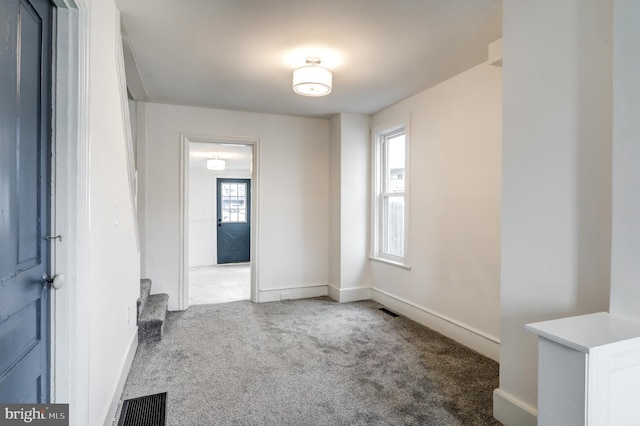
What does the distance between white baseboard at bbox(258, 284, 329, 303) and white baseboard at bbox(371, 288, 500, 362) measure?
0.84m

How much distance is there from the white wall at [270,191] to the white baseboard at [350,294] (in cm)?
32

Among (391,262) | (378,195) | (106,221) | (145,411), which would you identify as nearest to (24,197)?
(106,221)

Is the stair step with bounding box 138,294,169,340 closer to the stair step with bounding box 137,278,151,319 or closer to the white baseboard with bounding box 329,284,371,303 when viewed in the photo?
the stair step with bounding box 137,278,151,319

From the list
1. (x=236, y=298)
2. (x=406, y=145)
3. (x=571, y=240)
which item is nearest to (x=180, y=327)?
(x=236, y=298)

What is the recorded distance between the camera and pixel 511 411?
182cm

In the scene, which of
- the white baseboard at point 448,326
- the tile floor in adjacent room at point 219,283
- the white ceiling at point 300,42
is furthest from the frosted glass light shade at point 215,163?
the white baseboard at point 448,326

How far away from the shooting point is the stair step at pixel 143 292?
2.96m

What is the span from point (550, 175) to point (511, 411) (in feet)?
4.18

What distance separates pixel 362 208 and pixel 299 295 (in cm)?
142

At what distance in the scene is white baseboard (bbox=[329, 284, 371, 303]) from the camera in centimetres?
427

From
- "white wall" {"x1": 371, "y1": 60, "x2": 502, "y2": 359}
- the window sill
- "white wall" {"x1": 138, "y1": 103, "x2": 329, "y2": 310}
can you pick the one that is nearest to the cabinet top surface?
"white wall" {"x1": 371, "y1": 60, "x2": 502, "y2": 359}

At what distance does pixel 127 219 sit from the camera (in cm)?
242

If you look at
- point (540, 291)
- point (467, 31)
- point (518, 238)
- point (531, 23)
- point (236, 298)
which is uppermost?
point (467, 31)

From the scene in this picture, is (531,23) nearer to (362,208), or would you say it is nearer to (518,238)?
(518,238)
